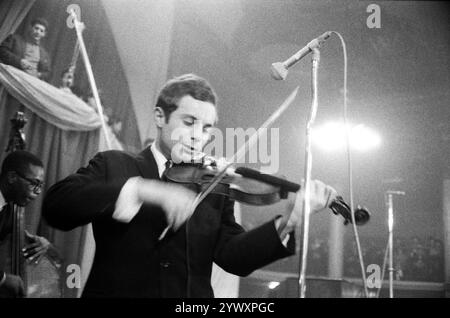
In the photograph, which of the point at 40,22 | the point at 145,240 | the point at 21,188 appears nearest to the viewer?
the point at 145,240

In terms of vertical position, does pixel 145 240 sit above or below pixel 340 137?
below

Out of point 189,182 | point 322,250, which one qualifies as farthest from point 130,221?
point 322,250

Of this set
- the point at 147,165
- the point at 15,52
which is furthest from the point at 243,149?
the point at 15,52

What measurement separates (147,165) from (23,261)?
35.7 inches

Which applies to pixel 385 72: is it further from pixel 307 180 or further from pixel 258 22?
pixel 307 180

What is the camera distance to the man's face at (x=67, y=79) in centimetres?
289

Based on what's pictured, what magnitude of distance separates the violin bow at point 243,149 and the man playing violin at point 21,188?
1085mm

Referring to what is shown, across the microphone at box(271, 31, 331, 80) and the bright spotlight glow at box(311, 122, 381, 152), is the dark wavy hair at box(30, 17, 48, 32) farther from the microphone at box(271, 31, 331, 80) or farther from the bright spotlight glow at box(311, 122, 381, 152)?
the bright spotlight glow at box(311, 122, 381, 152)

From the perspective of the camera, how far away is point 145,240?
194cm

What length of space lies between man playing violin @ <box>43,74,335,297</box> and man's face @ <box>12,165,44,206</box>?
734 mm

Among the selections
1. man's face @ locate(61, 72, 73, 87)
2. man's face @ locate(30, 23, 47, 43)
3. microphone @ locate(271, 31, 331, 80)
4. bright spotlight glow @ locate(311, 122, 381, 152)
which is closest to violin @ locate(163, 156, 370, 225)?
microphone @ locate(271, 31, 331, 80)

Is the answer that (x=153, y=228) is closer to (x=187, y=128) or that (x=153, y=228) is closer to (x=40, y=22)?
(x=187, y=128)

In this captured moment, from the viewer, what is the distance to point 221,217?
6.78ft

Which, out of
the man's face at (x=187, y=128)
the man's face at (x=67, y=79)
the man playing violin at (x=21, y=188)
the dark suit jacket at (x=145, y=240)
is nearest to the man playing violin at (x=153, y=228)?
the dark suit jacket at (x=145, y=240)
